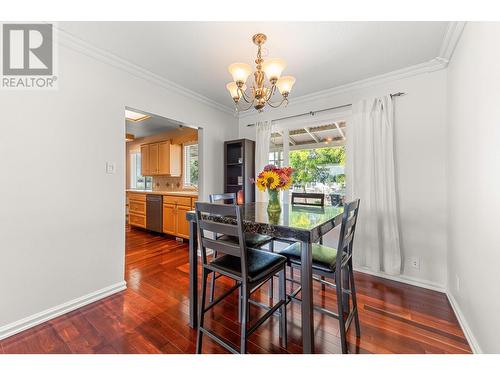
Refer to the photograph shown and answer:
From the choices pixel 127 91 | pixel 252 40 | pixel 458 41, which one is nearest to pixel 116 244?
pixel 127 91

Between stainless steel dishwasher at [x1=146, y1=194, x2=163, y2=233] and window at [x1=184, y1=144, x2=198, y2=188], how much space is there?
0.76 metres

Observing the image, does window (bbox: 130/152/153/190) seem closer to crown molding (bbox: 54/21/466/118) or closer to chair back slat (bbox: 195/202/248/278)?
crown molding (bbox: 54/21/466/118)

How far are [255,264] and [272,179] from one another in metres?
→ 0.71

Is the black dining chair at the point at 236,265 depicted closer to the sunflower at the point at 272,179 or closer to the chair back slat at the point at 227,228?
the chair back slat at the point at 227,228

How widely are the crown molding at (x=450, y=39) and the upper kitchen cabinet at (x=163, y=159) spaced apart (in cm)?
446

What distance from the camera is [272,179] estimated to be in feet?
6.08

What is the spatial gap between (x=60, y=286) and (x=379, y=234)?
3279mm

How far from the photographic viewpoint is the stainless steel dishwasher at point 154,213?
4.39m

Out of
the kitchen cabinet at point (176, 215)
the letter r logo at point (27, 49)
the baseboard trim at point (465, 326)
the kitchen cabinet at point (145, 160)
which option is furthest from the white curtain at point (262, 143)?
the kitchen cabinet at point (145, 160)

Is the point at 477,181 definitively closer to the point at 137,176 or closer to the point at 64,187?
the point at 64,187

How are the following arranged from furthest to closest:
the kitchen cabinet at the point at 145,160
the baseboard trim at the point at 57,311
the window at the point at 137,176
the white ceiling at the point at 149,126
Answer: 1. the window at the point at 137,176
2. the kitchen cabinet at the point at 145,160
3. the white ceiling at the point at 149,126
4. the baseboard trim at the point at 57,311

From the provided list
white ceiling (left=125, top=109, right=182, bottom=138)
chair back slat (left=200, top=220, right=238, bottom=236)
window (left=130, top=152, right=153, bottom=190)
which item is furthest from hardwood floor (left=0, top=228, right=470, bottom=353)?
window (left=130, top=152, right=153, bottom=190)

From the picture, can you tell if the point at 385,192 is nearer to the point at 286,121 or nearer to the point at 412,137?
the point at 412,137

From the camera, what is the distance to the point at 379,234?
2609 mm
